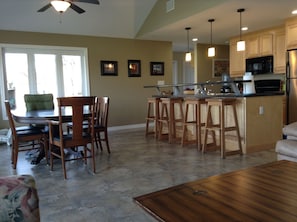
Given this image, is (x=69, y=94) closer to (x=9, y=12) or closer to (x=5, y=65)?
(x=5, y=65)

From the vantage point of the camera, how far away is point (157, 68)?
23.8 ft

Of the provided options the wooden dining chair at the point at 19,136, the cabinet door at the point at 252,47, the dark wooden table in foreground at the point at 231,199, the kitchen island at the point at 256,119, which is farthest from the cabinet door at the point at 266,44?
the wooden dining chair at the point at 19,136

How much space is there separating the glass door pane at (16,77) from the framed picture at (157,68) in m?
3.18

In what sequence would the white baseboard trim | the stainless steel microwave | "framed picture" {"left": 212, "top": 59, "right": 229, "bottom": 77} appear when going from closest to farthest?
the stainless steel microwave
the white baseboard trim
"framed picture" {"left": 212, "top": 59, "right": 229, "bottom": 77}

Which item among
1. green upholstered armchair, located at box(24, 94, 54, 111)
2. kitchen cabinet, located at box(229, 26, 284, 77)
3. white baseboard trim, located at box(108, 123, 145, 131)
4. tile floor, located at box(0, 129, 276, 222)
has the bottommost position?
tile floor, located at box(0, 129, 276, 222)

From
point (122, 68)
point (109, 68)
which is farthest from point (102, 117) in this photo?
point (122, 68)

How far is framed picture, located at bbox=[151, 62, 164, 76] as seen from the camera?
719 cm

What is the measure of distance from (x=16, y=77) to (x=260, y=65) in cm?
550

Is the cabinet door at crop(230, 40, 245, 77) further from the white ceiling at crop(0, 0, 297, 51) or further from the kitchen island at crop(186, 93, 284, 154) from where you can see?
the kitchen island at crop(186, 93, 284, 154)

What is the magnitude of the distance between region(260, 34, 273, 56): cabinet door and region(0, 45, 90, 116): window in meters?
4.18

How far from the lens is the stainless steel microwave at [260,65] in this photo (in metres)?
5.86

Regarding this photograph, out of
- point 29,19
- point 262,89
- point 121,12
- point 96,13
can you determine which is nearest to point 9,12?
point 29,19

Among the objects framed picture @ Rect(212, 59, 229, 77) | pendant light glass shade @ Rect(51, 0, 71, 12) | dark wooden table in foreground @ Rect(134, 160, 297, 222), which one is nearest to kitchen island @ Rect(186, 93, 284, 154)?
dark wooden table in foreground @ Rect(134, 160, 297, 222)

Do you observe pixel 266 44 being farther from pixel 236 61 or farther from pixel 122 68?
pixel 122 68
